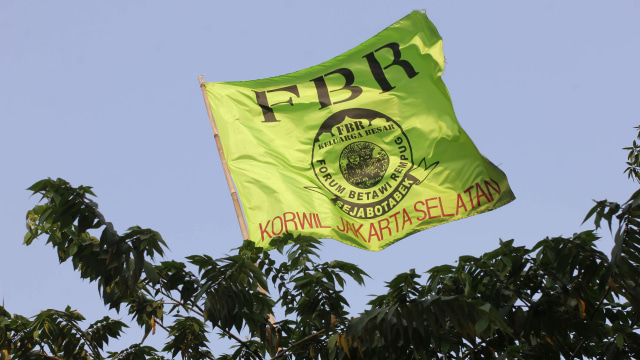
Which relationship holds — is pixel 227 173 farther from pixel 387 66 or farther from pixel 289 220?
pixel 387 66

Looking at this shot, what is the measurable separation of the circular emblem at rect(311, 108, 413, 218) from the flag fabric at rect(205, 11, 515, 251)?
A: 0.02 meters

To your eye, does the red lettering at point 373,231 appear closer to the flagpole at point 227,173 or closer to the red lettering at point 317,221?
the red lettering at point 317,221

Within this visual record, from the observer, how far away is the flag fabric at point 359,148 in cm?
984

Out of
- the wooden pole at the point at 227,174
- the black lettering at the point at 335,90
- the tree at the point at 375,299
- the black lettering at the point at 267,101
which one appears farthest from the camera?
the black lettering at the point at 335,90

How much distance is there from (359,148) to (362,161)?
0.76ft

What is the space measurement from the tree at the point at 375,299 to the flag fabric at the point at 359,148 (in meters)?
2.59

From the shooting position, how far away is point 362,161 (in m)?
10.3

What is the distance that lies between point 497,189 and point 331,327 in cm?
454

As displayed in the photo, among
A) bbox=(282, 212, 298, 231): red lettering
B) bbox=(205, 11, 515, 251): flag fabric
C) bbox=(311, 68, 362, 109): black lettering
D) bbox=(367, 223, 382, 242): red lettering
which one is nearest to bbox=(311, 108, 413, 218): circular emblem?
bbox=(205, 11, 515, 251): flag fabric

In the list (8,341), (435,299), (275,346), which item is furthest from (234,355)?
(435,299)

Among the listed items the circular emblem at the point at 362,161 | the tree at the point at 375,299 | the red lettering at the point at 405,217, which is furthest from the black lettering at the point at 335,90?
the tree at the point at 375,299

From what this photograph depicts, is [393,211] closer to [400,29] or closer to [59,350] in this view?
[400,29]

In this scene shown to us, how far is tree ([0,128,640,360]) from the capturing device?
5438 mm

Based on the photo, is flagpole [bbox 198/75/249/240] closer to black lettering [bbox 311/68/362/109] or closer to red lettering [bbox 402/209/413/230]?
black lettering [bbox 311/68/362/109]
